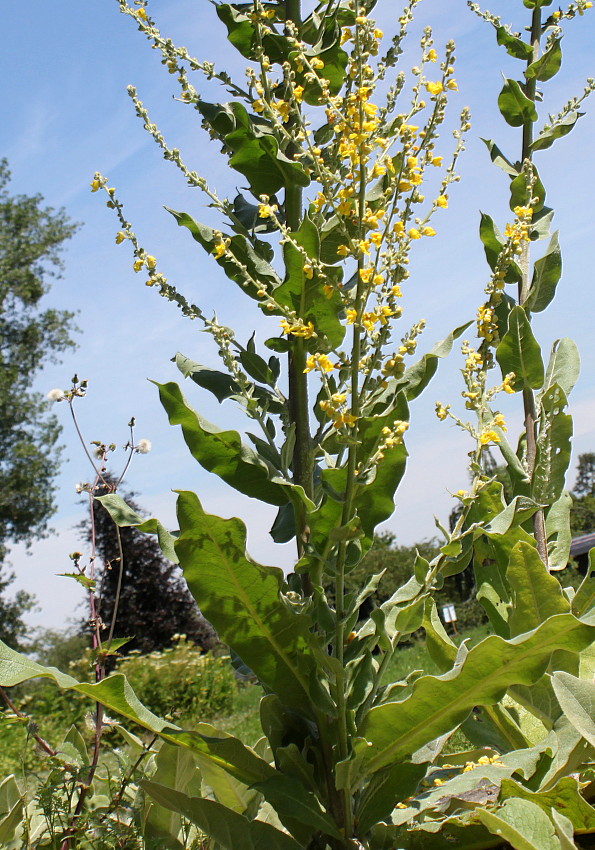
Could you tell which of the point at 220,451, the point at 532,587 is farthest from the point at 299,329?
the point at 532,587

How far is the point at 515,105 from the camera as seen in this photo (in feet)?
7.71

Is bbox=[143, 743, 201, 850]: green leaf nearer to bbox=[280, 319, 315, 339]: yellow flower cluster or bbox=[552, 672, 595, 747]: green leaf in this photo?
bbox=[552, 672, 595, 747]: green leaf

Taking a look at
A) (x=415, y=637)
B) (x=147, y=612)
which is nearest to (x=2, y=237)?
(x=147, y=612)

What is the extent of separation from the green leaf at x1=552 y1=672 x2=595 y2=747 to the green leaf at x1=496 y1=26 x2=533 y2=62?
202cm

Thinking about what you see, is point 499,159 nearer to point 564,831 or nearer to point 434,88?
point 434,88

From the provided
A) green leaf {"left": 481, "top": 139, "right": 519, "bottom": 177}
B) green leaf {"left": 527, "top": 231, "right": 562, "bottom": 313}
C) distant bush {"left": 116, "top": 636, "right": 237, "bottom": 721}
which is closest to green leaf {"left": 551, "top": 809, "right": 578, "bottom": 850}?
green leaf {"left": 527, "top": 231, "right": 562, "bottom": 313}

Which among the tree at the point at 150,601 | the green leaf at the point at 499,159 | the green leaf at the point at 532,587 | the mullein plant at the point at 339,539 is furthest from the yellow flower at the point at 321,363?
the tree at the point at 150,601

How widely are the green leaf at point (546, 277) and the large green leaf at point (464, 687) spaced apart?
3.84ft

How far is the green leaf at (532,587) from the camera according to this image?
1.75 m

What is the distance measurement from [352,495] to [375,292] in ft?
1.30

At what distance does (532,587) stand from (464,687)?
48cm

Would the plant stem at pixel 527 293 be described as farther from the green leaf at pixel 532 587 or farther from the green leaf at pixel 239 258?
the green leaf at pixel 239 258

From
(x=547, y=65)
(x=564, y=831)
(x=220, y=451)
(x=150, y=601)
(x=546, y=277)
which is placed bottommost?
(x=564, y=831)

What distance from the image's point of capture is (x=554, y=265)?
7.18 feet
